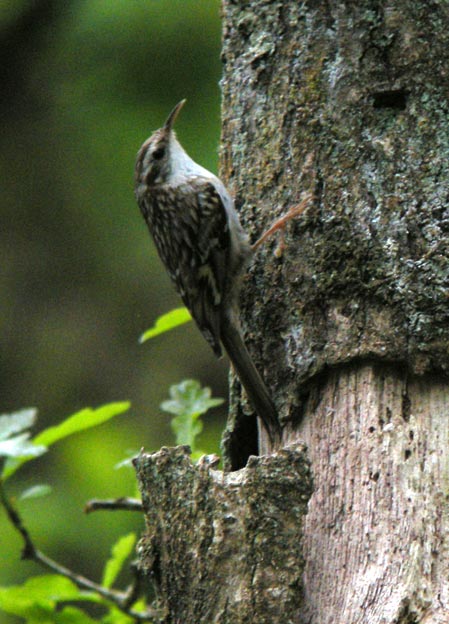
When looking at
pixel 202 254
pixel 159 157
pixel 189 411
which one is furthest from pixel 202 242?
pixel 189 411

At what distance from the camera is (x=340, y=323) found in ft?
10.1

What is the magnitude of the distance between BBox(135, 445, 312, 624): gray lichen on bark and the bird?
1.69ft

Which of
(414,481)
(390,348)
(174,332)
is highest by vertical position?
(390,348)

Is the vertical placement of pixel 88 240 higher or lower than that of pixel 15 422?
lower

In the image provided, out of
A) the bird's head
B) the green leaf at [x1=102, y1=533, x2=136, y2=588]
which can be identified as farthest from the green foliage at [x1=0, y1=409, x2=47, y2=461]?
the bird's head

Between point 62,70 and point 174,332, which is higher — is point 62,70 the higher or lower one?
the higher one

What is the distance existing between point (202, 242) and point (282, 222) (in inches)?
30.3

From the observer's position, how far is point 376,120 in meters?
3.15

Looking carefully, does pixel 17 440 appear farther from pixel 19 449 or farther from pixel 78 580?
pixel 78 580

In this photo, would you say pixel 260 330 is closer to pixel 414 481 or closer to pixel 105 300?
pixel 414 481

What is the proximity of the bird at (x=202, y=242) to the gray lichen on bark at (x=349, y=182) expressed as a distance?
66 mm

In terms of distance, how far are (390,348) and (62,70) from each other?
3.34 m

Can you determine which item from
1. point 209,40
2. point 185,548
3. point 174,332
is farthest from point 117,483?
point 185,548

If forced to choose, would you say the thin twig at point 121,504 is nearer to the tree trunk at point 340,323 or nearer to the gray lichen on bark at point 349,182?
the tree trunk at point 340,323
